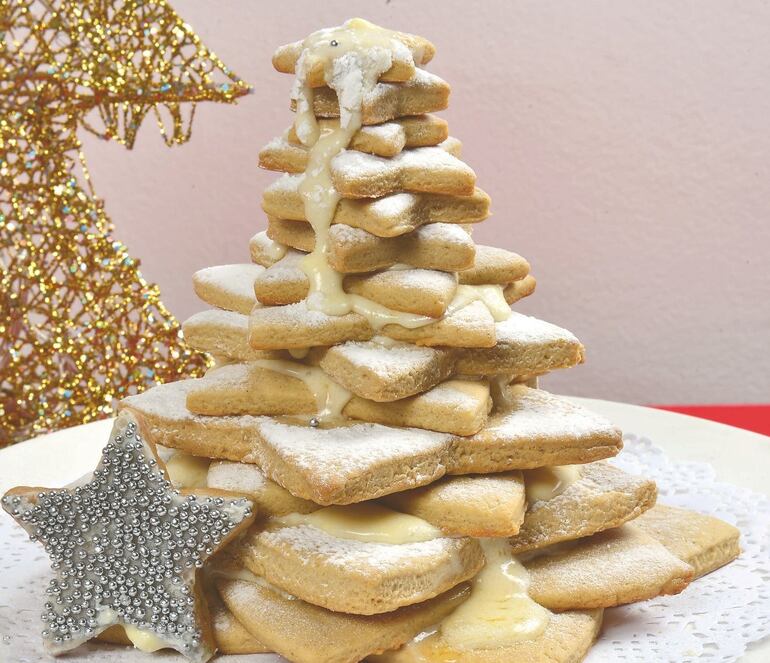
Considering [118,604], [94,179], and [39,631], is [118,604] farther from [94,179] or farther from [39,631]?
[94,179]

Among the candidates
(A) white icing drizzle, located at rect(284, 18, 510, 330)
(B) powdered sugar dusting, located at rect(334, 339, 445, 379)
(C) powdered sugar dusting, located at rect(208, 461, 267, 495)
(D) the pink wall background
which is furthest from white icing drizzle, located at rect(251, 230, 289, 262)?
(D) the pink wall background

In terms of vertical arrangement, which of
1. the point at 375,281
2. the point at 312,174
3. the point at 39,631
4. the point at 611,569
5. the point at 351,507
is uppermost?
the point at 312,174

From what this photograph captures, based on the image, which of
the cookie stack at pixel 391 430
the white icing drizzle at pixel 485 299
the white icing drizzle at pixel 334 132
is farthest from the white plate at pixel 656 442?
the white icing drizzle at pixel 334 132

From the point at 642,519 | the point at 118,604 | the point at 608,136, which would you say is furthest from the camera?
the point at 608,136

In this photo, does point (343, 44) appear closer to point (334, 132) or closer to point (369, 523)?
point (334, 132)

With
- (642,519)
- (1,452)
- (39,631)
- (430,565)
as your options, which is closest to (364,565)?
(430,565)

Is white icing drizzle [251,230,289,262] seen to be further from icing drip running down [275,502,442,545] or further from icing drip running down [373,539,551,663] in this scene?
icing drip running down [373,539,551,663]
